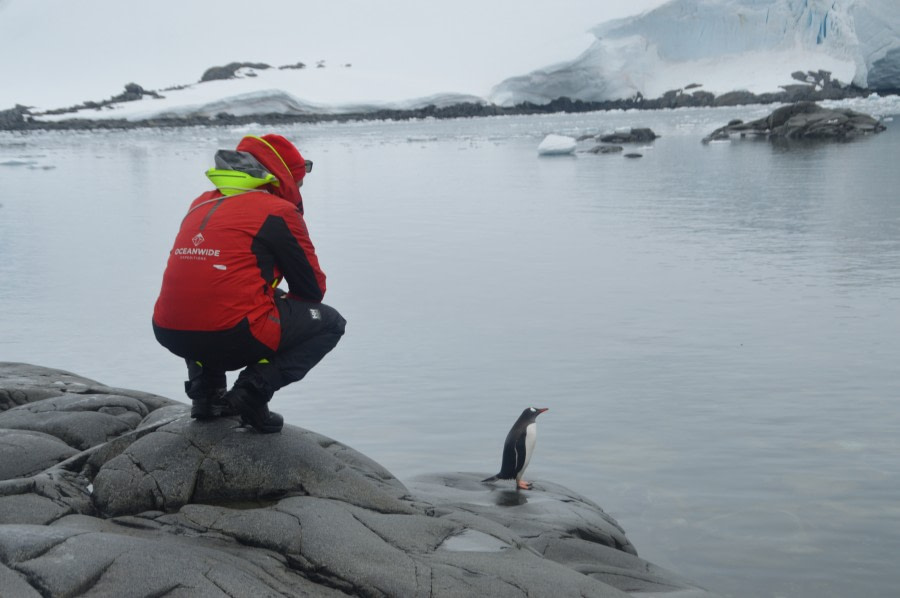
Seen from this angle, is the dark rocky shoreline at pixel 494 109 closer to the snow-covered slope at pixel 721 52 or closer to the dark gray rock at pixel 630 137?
the snow-covered slope at pixel 721 52

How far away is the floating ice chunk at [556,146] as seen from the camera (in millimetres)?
30953

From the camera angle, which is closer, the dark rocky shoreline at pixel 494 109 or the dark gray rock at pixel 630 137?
the dark gray rock at pixel 630 137

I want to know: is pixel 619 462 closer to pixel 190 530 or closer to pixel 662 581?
pixel 662 581

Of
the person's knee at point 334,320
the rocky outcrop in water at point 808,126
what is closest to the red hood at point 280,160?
the person's knee at point 334,320

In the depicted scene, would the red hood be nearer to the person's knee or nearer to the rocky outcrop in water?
the person's knee

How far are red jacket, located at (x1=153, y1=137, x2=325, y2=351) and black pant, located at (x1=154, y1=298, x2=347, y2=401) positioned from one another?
4cm

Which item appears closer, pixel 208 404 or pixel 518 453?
pixel 208 404

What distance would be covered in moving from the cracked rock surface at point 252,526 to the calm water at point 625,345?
34.5 inches

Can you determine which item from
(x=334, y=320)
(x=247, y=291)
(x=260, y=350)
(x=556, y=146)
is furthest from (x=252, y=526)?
(x=556, y=146)

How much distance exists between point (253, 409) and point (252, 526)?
613mm

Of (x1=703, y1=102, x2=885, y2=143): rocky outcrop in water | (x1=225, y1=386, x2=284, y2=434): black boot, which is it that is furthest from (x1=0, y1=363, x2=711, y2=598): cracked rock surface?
(x1=703, y1=102, x2=885, y2=143): rocky outcrop in water

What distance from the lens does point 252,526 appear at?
3.27 meters

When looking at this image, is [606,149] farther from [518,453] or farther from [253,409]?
[253,409]

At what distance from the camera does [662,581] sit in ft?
12.9
